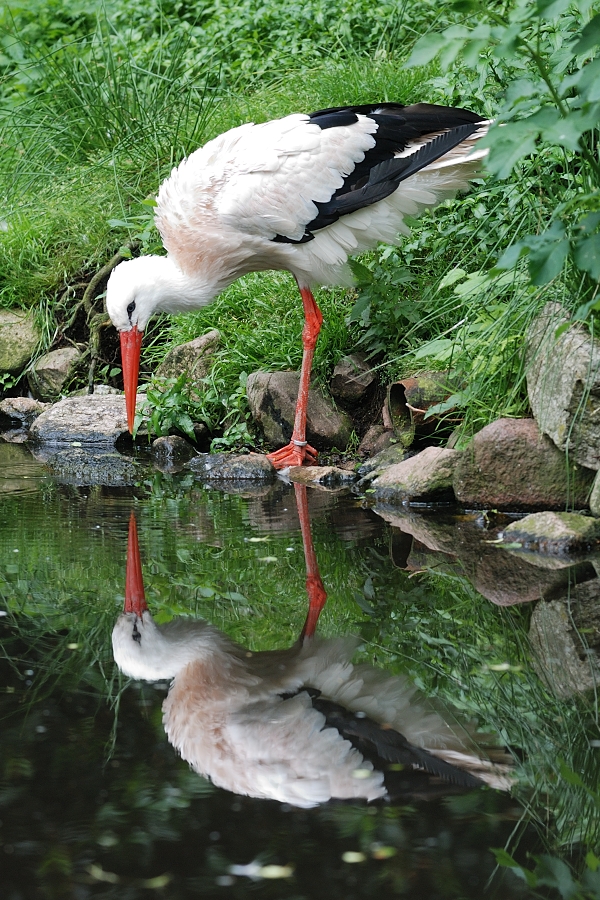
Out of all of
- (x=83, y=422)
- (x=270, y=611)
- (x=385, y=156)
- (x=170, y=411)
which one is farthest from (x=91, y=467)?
(x=270, y=611)

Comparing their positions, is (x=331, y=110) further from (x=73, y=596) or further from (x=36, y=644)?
(x=36, y=644)

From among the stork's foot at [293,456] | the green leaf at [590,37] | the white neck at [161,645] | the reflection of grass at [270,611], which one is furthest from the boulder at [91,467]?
the green leaf at [590,37]

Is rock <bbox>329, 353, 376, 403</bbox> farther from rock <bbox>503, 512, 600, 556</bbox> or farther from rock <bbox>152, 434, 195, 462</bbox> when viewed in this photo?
rock <bbox>503, 512, 600, 556</bbox>

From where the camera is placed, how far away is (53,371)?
22.0 ft

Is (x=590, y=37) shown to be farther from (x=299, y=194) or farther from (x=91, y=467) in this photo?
(x=91, y=467)

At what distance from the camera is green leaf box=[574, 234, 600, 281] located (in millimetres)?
2700

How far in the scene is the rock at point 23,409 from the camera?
21.6ft

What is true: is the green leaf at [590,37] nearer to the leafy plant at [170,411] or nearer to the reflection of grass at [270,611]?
the reflection of grass at [270,611]

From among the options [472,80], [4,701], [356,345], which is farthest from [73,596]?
[472,80]

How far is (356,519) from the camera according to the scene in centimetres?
416

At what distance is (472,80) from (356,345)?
1.48m

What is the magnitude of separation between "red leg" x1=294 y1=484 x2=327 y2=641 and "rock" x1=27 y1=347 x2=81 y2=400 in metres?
2.88

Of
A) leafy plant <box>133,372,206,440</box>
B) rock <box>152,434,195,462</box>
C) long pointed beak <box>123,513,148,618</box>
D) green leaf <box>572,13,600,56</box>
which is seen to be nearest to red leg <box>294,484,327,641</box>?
long pointed beak <box>123,513,148,618</box>

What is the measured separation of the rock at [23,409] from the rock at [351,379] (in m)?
2.09
